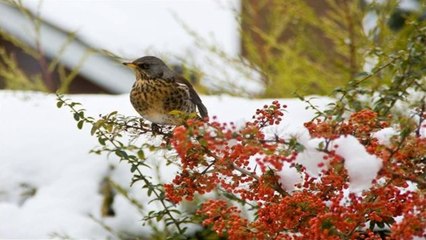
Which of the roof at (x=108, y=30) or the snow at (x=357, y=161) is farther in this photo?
the roof at (x=108, y=30)

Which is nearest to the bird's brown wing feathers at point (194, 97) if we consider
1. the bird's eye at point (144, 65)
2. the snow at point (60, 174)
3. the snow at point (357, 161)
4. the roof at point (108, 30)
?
the bird's eye at point (144, 65)

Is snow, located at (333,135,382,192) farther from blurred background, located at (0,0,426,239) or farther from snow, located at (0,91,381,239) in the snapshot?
snow, located at (0,91,381,239)

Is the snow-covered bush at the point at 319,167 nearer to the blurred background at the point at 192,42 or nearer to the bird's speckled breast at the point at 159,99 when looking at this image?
the bird's speckled breast at the point at 159,99

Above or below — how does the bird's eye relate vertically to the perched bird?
above

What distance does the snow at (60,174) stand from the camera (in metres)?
3.61

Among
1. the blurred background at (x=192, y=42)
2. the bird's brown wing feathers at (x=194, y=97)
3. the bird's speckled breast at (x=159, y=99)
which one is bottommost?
the bird's speckled breast at (x=159, y=99)

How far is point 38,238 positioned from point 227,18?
18.5 ft

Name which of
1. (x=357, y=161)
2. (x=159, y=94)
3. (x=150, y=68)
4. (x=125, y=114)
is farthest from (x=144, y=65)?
(x=125, y=114)

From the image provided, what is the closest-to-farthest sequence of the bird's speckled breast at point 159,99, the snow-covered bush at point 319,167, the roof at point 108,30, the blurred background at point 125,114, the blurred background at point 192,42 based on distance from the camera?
the snow-covered bush at point 319,167 → the bird's speckled breast at point 159,99 → the blurred background at point 125,114 → the blurred background at point 192,42 → the roof at point 108,30

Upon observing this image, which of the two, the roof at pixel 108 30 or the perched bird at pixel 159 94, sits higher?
the roof at pixel 108 30

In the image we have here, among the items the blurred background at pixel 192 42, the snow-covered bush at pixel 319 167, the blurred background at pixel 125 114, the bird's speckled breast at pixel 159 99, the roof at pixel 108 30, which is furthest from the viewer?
the roof at pixel 108 30

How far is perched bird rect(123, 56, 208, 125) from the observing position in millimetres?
2820

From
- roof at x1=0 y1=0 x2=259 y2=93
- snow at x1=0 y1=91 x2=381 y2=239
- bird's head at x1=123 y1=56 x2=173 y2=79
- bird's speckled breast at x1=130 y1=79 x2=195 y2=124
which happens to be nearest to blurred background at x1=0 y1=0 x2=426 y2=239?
snow at x1=0 y1=91 x2=381 y2=239

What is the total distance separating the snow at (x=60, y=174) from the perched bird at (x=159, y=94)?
51cm
